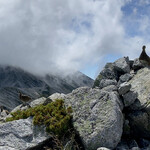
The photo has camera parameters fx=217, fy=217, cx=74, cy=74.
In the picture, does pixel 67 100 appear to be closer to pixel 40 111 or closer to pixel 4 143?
pixel 40 111

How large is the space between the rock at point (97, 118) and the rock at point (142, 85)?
6.44ft

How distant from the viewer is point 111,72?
2294 centimetres

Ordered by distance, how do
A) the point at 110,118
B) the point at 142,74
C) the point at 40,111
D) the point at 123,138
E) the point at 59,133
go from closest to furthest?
the point at 110,118, the point at 59,133, the point at 123,138, the point at 40,111, the point at 142,74

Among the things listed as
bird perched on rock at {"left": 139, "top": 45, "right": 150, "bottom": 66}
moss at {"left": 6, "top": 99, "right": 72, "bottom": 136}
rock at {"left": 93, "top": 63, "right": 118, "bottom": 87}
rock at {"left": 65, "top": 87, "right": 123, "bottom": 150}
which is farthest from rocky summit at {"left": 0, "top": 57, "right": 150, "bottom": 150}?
rock at {"left": 93, "top": 63, "right": 118, "bottom": 87}

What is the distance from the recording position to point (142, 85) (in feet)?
54.8

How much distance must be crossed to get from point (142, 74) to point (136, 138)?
6.42 metres

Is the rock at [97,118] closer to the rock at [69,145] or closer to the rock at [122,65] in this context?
the rock at [69,145]

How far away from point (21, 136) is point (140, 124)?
7683 mm

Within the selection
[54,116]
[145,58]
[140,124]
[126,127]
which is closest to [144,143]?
[140,124]

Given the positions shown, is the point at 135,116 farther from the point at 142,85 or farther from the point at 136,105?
the point at 142,85

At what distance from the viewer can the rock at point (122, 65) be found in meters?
22.3

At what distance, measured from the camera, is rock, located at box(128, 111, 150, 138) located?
14120 mm

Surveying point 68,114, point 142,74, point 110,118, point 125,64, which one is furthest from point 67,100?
point 125,64

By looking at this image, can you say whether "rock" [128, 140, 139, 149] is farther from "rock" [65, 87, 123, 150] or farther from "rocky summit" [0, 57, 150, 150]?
"rock" [65, 87, 123, 150]
